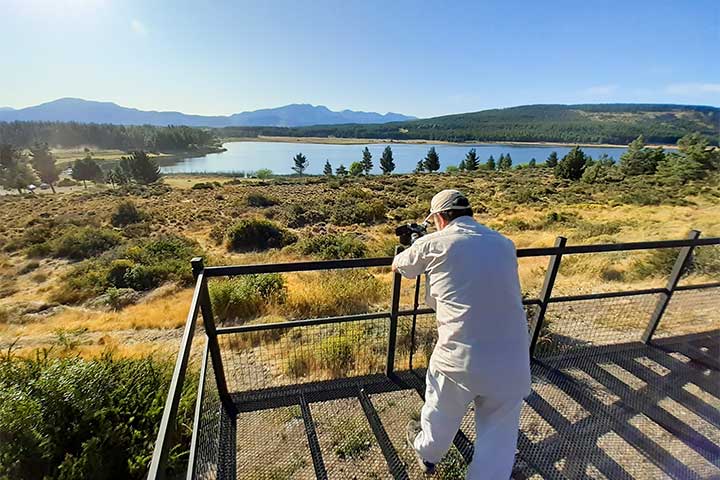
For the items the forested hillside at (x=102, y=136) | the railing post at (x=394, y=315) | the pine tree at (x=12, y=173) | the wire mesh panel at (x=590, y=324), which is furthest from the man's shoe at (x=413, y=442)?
the forested hillside at (x=102, y=136)

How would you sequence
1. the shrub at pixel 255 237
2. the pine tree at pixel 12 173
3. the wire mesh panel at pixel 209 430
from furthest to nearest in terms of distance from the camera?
1. the pine tree at pixel 12 173
2. the shrub at pixel 255 237
3. the wire mesh panel at pixel 209 430

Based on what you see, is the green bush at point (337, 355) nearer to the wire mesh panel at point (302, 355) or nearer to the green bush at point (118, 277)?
the wire mesh panel at point (302, 355)

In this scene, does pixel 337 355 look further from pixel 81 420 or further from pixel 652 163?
pixel 652 163

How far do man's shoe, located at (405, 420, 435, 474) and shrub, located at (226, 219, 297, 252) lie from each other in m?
13.0

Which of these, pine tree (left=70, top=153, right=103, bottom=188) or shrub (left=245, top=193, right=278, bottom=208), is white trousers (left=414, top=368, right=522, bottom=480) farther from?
pine tree (left=70, top=153, right=103, bottom=188)

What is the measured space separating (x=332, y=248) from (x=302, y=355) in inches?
350

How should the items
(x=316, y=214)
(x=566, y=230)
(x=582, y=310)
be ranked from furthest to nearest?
(x=316, y=214)
(x=566, y=230)
(x=582, y=310)

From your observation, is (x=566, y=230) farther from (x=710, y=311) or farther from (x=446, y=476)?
(x=446, y=476)

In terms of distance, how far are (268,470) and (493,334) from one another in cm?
171

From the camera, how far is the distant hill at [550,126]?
→ 107519mm

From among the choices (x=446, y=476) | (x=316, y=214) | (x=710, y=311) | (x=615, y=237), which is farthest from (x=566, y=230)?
(x=446, y=476)

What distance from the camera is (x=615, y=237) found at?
1205 centimetres

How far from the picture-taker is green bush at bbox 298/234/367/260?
12.3 metres

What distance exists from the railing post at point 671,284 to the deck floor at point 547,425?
333 millimetres
